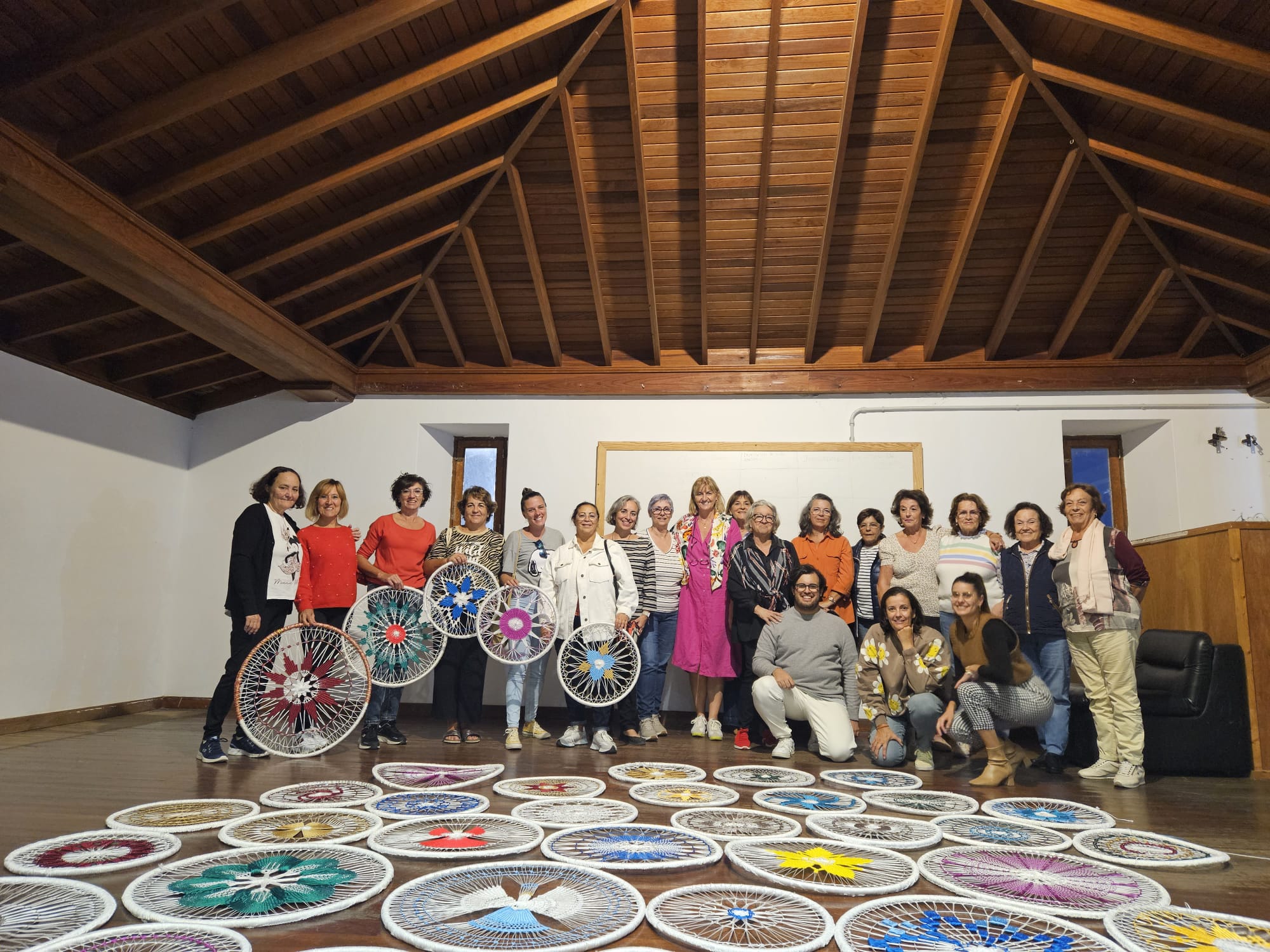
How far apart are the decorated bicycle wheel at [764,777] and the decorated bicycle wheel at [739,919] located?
5.09 ft

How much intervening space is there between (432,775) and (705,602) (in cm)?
225

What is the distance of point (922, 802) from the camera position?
3525 mm

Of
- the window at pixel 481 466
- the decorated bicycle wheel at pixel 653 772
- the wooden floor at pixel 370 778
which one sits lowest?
the wooden floor at pixel 370 778

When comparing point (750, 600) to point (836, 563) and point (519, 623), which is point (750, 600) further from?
point (519, 623)

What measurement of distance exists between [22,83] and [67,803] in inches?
122

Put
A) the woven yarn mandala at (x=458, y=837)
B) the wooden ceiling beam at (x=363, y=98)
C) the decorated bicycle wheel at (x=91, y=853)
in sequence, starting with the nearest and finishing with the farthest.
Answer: the decorated bicycle wheel at (x=91, y=853)
the woven yarn mandala at (x=458, y=837)
the wooden ceiling beam at (x=363, y=98)

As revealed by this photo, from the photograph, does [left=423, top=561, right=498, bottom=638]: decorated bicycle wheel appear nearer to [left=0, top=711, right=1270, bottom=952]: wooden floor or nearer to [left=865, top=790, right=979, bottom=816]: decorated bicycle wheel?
[left=0, top=711, right=1270, bottom=952]: wooden floor

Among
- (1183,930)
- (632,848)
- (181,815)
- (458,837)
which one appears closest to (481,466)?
(181,815)

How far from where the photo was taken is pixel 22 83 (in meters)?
3.49

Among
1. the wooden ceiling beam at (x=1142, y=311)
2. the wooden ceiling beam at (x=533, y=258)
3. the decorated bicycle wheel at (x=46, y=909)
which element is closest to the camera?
the decorated bicycle wheel at (x=46, y=909)

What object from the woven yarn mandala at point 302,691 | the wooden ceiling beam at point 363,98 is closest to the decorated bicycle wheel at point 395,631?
the woven yarn mandala at point 302,691

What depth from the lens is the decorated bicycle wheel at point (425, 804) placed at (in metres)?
3.13

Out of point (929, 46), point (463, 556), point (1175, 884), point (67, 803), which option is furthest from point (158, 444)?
point (1175, 884)

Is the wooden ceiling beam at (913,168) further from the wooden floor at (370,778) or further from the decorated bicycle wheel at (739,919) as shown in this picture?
the decorated bicycle wheel at (739,919)
